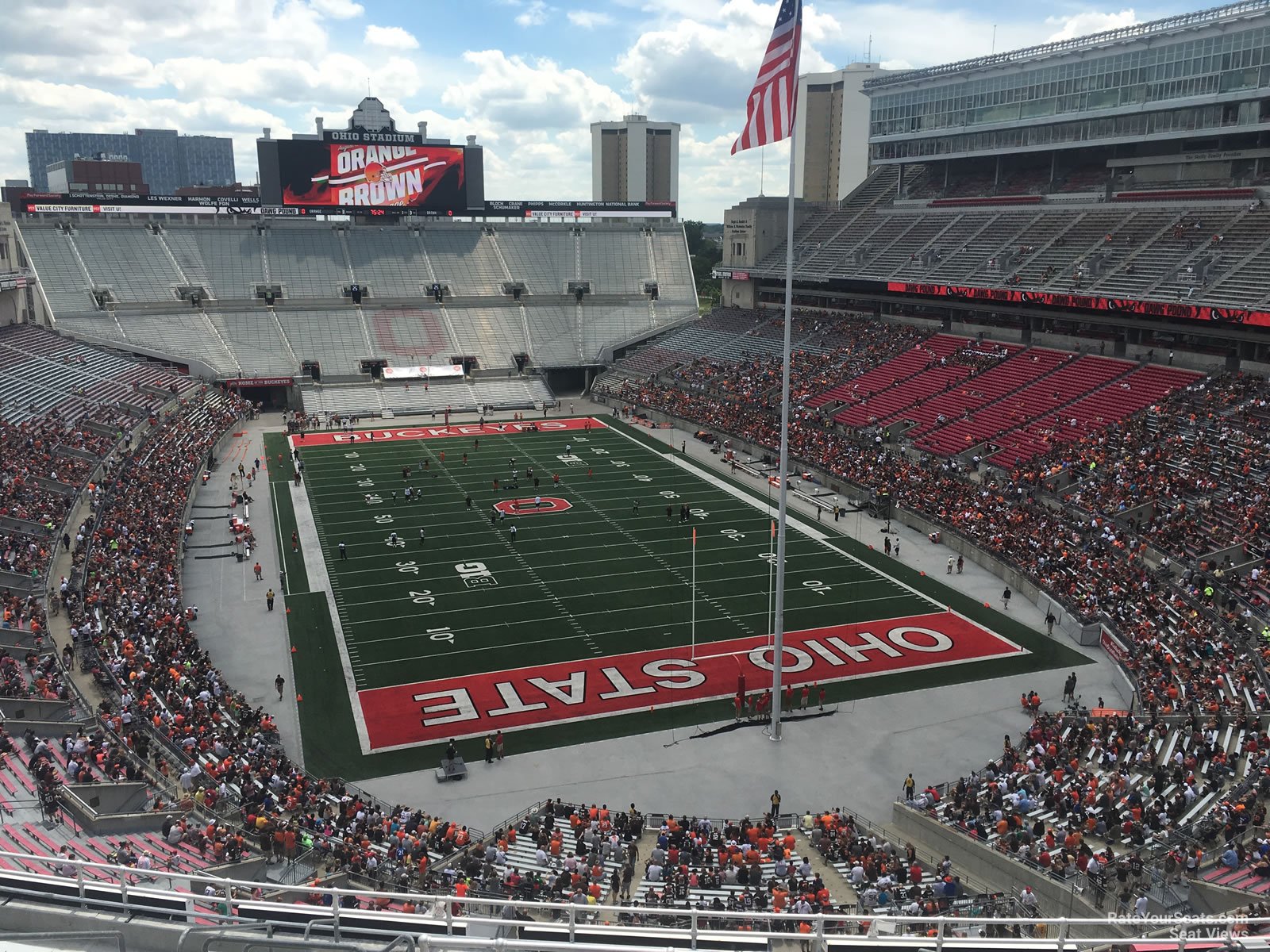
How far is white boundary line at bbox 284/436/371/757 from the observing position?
21.6 m

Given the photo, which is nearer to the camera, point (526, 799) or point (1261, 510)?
point (526, 799)

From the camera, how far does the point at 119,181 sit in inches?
4542

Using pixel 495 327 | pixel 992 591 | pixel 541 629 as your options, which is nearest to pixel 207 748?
pixel 541 629

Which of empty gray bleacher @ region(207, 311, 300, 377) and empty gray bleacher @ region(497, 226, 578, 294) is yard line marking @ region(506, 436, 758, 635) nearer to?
empty gray bleacher @ region(207, 311, 300, 377)

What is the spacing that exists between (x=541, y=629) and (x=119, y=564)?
11.3 metres

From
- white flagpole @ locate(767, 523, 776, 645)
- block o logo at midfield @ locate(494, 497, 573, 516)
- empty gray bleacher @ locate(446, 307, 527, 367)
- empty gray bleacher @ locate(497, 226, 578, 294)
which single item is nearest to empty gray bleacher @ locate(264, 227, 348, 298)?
empty gray bleacher @ locate(446, 307, 527, 367)

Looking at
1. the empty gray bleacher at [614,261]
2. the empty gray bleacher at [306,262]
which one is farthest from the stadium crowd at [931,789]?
the empty gray bleacher at [614,261]

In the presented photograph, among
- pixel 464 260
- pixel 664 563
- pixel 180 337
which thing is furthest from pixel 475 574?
pixel 464 260

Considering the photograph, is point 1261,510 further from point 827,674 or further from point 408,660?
point 408,660

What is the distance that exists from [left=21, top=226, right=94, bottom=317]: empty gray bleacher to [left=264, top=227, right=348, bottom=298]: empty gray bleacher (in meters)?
11.4

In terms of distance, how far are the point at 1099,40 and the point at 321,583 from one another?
41.9 m

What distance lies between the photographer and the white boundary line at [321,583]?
21.6 m

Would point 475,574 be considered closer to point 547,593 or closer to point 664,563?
point 547,593

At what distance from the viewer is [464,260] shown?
73875 mm
